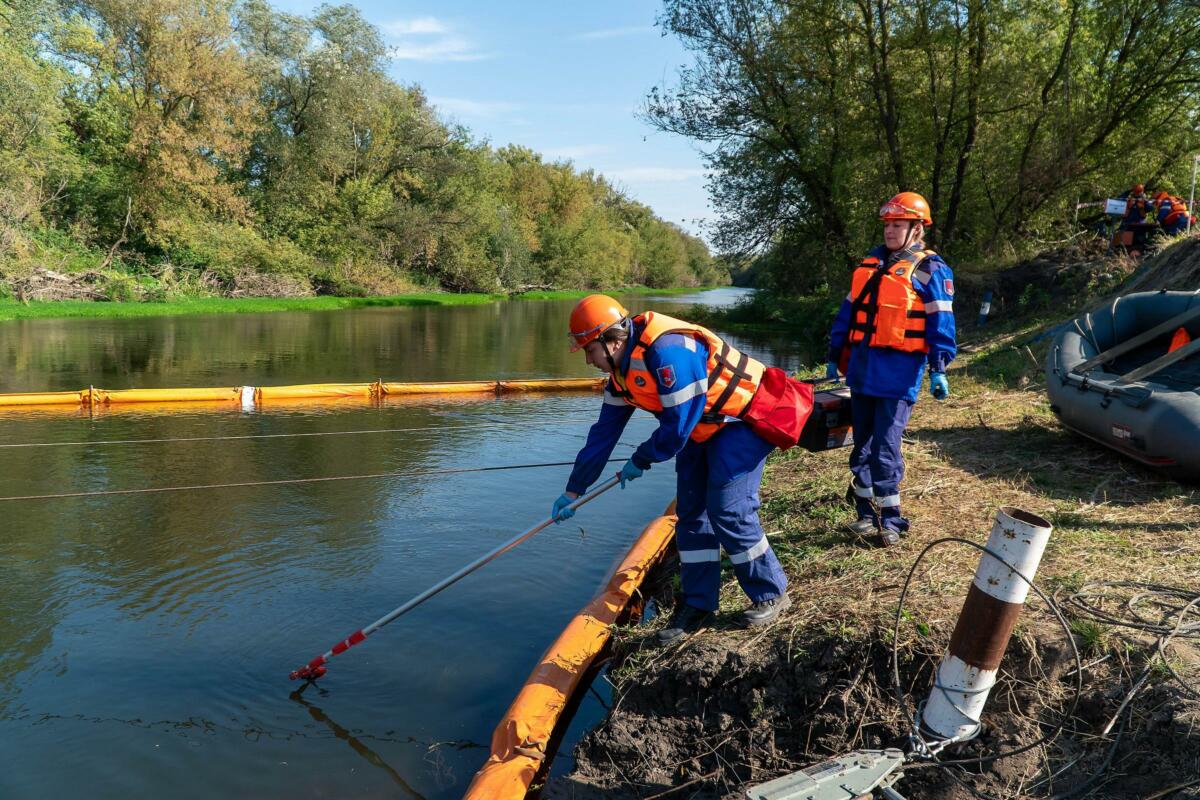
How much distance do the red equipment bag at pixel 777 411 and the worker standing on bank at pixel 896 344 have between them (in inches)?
31.1

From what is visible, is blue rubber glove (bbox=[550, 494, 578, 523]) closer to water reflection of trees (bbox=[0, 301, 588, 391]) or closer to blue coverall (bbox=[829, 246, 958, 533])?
blue coverall (bbox=[829, 246, 958, 533])

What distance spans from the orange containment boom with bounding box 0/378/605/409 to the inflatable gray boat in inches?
345

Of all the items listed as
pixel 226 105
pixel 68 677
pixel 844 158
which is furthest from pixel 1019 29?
pixel 226 105

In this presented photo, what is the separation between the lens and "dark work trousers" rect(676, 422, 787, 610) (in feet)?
12.3

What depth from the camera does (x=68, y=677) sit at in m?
4.53

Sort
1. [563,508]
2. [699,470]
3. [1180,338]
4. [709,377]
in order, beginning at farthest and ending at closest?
[1180,338] < [563,508] < [699,470] < [709,377]

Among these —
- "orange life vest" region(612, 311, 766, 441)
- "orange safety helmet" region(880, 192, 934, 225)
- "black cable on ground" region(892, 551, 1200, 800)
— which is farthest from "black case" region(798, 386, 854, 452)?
"black cable on ground" region(892, 551, 1200, 800)

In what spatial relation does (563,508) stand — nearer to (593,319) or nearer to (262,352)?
(593,319)

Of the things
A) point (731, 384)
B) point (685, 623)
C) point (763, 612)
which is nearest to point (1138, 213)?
point (731, 384)

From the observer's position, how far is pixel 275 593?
5.61 m

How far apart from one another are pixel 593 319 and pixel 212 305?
29.3 meters

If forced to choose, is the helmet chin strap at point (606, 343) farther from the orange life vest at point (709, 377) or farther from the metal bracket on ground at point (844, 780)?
the metal bracket on ground at point (844, 780)

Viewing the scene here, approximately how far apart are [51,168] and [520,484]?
27.3 m

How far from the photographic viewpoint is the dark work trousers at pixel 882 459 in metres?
4.38
